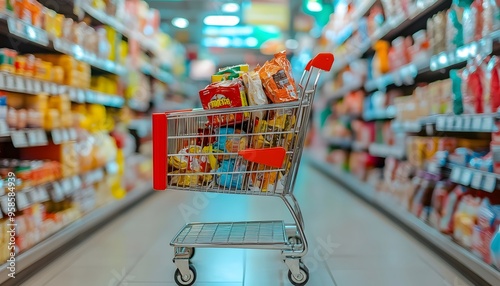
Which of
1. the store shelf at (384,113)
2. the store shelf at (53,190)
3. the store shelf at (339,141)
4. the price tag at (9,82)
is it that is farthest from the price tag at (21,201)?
the store shelf at (339,141)

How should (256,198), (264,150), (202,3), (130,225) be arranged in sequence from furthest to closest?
(202,3), (256,198), (130,225), (264,150)

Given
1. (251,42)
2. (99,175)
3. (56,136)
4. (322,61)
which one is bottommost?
(99,175)

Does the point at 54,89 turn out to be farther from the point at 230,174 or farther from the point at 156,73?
the point at 156,73

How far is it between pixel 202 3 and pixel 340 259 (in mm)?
6836

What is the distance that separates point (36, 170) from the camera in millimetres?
2467

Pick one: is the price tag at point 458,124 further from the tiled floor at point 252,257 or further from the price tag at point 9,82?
the price tag at point 9,82

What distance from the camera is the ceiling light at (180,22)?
10.3m

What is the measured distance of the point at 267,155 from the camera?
76.3 inches

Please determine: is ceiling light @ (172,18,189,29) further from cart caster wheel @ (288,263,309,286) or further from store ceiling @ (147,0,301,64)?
cart caster wheel @ (288,263,309,286)

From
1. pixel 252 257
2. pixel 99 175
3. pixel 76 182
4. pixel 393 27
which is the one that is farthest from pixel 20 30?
pixel 393 27

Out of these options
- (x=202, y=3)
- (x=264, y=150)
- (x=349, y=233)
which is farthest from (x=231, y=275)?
(x=202, y=3)

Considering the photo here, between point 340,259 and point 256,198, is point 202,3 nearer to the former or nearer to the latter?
point 256,198

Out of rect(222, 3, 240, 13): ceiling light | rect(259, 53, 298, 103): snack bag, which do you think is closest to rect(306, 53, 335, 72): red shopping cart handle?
rect(259, 53, 298, 103): snack bag

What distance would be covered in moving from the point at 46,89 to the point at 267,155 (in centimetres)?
143
